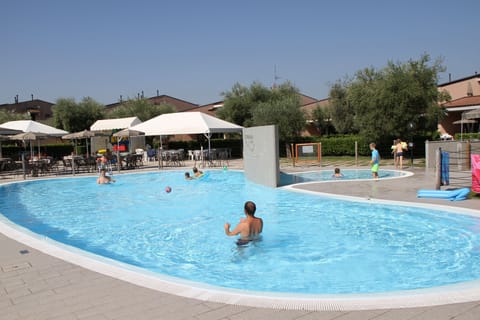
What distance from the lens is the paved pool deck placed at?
327 centimetres

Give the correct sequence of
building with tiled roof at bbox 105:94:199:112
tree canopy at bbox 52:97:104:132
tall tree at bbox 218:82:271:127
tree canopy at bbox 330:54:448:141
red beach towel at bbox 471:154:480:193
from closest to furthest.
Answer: red beach towel at bbox 471:154:480:193 < tree canopy at bbox 330:54:448:141 < tall tree at bbox 218:82:271:127 < tree canopy at bbox 52:97:104:132 < building with tiled roof at bbox 105:94:199:112

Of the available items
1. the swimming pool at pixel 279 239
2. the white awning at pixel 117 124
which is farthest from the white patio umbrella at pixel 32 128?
the swimming pool at pixel 279 239

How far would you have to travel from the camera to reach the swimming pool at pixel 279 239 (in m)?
5.92

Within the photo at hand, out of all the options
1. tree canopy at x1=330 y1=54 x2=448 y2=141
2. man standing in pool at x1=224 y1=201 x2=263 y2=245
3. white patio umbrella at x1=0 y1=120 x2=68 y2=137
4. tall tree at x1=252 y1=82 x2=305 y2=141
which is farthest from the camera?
tall tree at x1=252 y1=82 x2=305 y2=141

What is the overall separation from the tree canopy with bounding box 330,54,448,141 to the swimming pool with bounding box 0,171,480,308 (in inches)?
453

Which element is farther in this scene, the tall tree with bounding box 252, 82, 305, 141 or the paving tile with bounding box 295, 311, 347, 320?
the tall tree with bounding box 252, 82, 305, 141

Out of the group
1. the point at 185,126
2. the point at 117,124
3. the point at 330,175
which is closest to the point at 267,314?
the point at 330,175

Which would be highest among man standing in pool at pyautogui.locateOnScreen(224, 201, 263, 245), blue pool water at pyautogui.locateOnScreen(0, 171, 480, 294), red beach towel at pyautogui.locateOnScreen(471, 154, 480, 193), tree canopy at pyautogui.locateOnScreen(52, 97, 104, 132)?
tree canopy at pyautogui.locateOnScreen(52, 97, 104, 132)

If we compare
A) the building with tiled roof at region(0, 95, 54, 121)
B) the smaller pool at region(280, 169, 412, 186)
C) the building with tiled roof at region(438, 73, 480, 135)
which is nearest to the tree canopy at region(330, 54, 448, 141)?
the building with tiled roof at region(438, 73, 480, 135)

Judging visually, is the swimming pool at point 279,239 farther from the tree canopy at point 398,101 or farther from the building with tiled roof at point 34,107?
the building with tiled roof at point 34,107

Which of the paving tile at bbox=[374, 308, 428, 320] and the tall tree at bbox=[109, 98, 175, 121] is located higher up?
the tall tree at bbox=[109, 98, 175, 121]

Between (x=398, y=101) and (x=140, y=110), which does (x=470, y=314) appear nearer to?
(x=398, y=101)

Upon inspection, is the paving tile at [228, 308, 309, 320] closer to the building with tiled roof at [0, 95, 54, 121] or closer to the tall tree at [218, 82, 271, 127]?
the tall tree at [218, 82, 271, 127]

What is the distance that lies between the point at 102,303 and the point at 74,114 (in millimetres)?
36452
